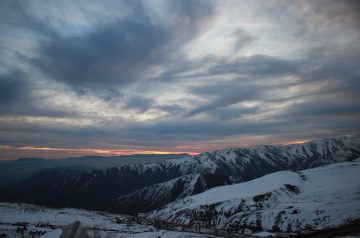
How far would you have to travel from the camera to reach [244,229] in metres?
152

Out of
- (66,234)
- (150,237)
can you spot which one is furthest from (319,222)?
(66,234)

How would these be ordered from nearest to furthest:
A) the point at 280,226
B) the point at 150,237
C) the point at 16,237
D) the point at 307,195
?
the point at 150,237
the point at 16,237
the point at 280,226
the point at 307,195

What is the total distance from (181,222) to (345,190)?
108 metres

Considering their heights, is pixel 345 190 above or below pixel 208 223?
above

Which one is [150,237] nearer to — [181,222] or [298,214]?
[298,214]

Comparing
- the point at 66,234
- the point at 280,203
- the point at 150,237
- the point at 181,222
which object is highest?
the point at 66,234

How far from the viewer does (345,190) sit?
572 feet

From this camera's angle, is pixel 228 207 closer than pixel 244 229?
No

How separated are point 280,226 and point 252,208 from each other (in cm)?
4322

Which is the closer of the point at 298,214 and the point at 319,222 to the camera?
the point at 319,222

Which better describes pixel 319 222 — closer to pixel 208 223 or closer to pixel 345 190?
pixel 345 190

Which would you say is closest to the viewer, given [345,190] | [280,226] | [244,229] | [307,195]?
[280,226]

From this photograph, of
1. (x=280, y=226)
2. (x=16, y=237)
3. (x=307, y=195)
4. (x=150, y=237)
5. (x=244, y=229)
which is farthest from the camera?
(x=307, y=195)

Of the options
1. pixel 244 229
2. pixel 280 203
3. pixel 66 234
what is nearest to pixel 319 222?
pixel 244 229
